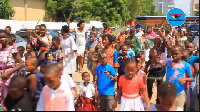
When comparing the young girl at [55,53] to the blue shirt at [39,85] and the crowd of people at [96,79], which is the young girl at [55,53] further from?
the blue shirt at [39,85]

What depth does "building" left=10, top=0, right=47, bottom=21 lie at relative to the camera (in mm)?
34594

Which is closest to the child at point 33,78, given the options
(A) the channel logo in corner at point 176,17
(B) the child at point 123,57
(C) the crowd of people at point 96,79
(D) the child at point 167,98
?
(C) the crowd of people at point 96,79

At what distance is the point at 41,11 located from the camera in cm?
3856

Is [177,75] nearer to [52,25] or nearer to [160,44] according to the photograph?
[160,44]

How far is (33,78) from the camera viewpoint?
4.23 meters

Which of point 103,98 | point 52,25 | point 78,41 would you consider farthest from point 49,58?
point 52,25

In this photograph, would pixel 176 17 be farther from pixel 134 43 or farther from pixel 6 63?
pixel 6 63

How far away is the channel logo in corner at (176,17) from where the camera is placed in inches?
247

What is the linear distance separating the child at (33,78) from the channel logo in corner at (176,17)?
10.2 feet

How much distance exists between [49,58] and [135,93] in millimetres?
2384

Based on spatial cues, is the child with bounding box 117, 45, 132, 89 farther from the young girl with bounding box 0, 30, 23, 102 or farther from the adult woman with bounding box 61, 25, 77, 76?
the young girl with bounding box 0, 30, 23, 102

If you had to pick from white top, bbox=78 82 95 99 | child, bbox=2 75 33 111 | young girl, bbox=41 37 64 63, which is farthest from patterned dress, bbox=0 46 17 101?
white top, bbox=78 82 95 99

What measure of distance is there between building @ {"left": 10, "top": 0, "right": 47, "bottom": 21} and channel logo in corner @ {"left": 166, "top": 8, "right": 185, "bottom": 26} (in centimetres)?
2922

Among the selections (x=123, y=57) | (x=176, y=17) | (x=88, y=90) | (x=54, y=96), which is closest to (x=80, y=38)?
(x=123, y=57)
